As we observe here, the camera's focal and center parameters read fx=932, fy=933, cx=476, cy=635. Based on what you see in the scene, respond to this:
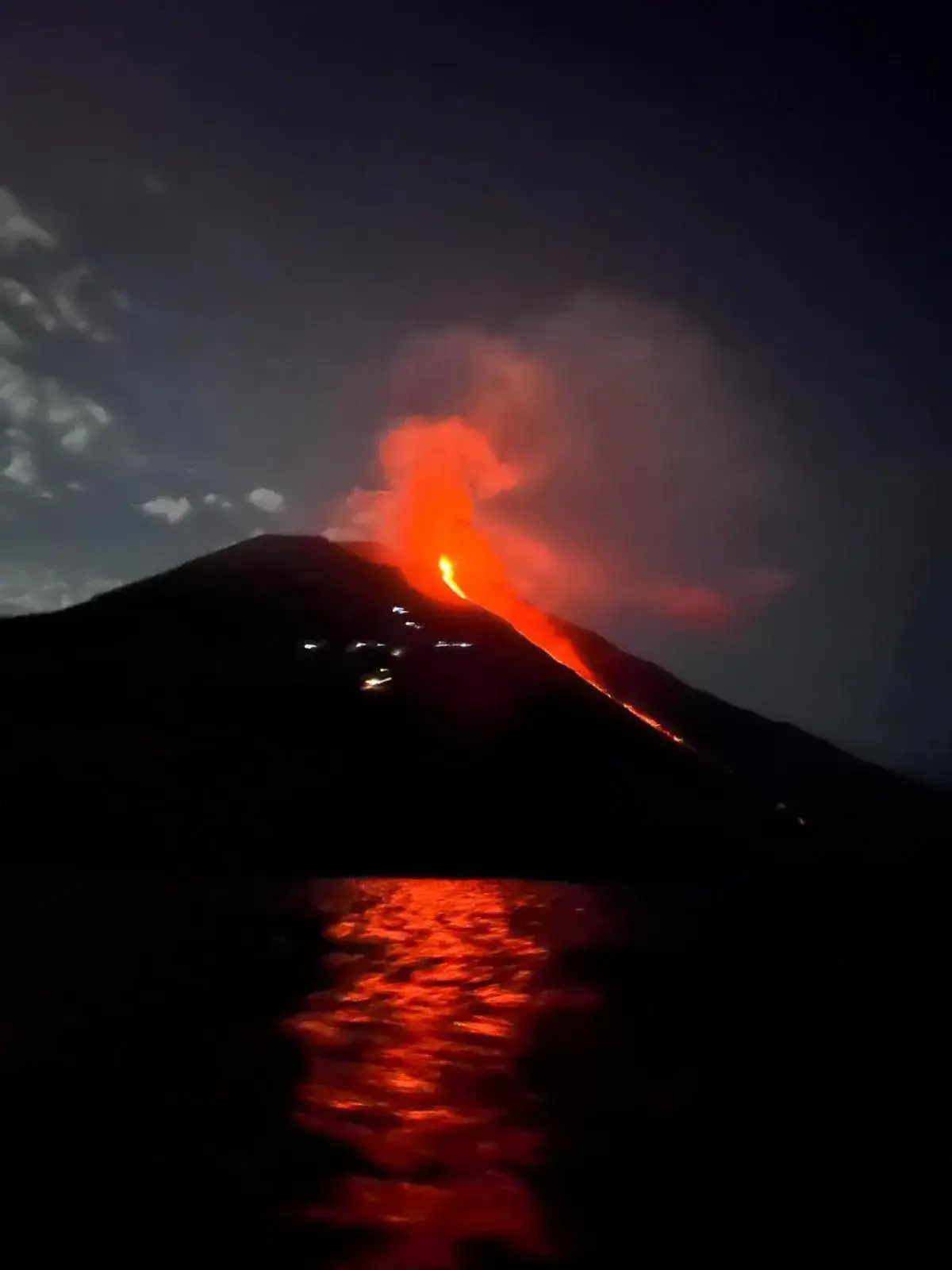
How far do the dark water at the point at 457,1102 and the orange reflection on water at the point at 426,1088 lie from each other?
0.04 metres

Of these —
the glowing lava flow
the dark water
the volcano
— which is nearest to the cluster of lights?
the volcano

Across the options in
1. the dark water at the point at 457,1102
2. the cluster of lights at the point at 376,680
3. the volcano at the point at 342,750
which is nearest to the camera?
the dark water at the point at 457,1102

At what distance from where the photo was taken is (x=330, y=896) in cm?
3403

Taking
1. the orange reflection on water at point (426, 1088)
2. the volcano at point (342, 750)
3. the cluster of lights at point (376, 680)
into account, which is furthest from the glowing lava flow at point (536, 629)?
the orange reflection on water at point (426, 1088)

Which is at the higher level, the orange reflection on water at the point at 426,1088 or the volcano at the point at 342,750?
the volcano at the point at 342,750

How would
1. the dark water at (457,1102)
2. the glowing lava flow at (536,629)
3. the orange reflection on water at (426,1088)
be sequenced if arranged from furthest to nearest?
the glowing lava flow at (536,629), the orange reflection on water at (426,1088), the dark water at (457,1102)

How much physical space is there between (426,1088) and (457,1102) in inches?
26.3

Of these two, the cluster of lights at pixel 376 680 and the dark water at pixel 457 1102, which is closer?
the dark water at pixel 457 1102

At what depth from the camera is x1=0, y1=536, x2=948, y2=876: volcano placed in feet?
155

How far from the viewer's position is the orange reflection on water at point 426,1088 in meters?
8.42

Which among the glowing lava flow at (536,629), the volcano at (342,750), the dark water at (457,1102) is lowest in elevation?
the dark water at (457,1102)

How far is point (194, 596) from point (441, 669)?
2988cm

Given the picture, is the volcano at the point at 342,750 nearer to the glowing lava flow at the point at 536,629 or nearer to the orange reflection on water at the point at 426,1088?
the glowing lava flow at the point at 536,629

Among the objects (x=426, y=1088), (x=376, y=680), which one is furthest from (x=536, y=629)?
(x=426, y=1088)
